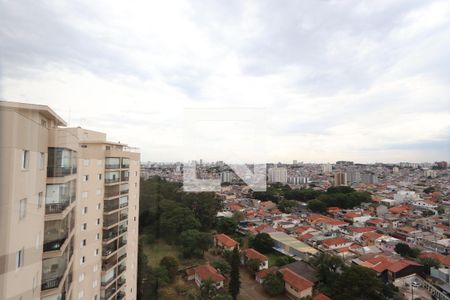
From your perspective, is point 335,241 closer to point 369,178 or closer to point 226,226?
point 226,226

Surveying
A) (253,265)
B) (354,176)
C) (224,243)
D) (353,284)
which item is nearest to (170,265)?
(253,265)

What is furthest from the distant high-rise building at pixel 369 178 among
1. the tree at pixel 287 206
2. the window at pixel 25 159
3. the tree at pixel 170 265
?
the window at pixel 25 159

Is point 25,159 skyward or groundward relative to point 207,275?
skyward

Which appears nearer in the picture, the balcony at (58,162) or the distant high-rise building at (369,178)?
the balcony at (58,162)

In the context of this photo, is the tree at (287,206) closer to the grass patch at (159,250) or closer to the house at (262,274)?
the house at (262,274)

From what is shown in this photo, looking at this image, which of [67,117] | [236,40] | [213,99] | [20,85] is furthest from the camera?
[213,99]

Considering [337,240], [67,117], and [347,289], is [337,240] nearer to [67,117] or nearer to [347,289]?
[347,289]

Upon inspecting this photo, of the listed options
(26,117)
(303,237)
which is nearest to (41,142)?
(26,117)
